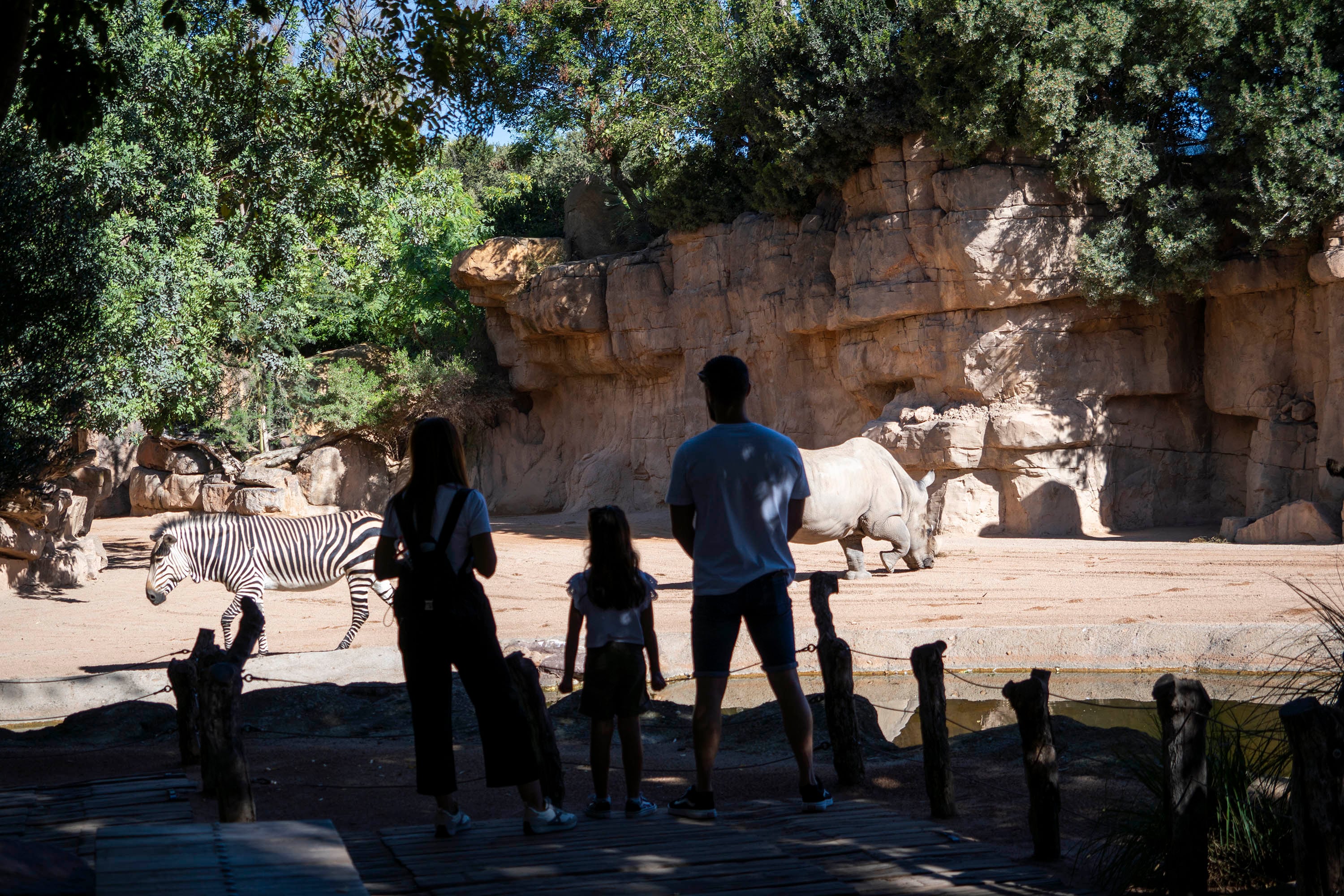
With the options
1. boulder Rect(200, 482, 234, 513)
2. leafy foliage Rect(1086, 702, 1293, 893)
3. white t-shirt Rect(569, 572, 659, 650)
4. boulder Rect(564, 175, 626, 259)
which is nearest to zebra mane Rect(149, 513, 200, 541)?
white t-shirt Rect(569, 572, 659, 650)

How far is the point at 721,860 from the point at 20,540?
16.0 m

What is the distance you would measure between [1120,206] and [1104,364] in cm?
274

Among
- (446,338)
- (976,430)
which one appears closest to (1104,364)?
(976,430)

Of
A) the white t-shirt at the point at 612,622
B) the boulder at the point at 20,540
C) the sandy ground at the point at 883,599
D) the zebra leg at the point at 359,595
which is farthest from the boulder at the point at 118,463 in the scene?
the white t-shirt at the point at 612,622

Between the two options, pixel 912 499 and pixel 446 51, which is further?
pixel 912 499

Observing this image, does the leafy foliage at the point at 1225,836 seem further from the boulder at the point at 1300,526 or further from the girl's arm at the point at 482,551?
the boulder at the point at 1300,526

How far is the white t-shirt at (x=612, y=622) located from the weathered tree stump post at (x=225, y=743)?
1625 millimetres

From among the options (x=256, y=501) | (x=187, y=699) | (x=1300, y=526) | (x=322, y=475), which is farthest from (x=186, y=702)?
(x=322, y=475)

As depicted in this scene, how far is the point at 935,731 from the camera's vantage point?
5.54 meters

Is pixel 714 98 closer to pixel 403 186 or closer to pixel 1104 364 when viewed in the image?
pixel 403 186

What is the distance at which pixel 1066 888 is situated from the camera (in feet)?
14.1

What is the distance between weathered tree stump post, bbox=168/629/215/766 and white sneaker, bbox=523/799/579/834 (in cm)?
329

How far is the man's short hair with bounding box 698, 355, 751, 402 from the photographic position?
509cm

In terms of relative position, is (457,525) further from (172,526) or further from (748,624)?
(172,526)
